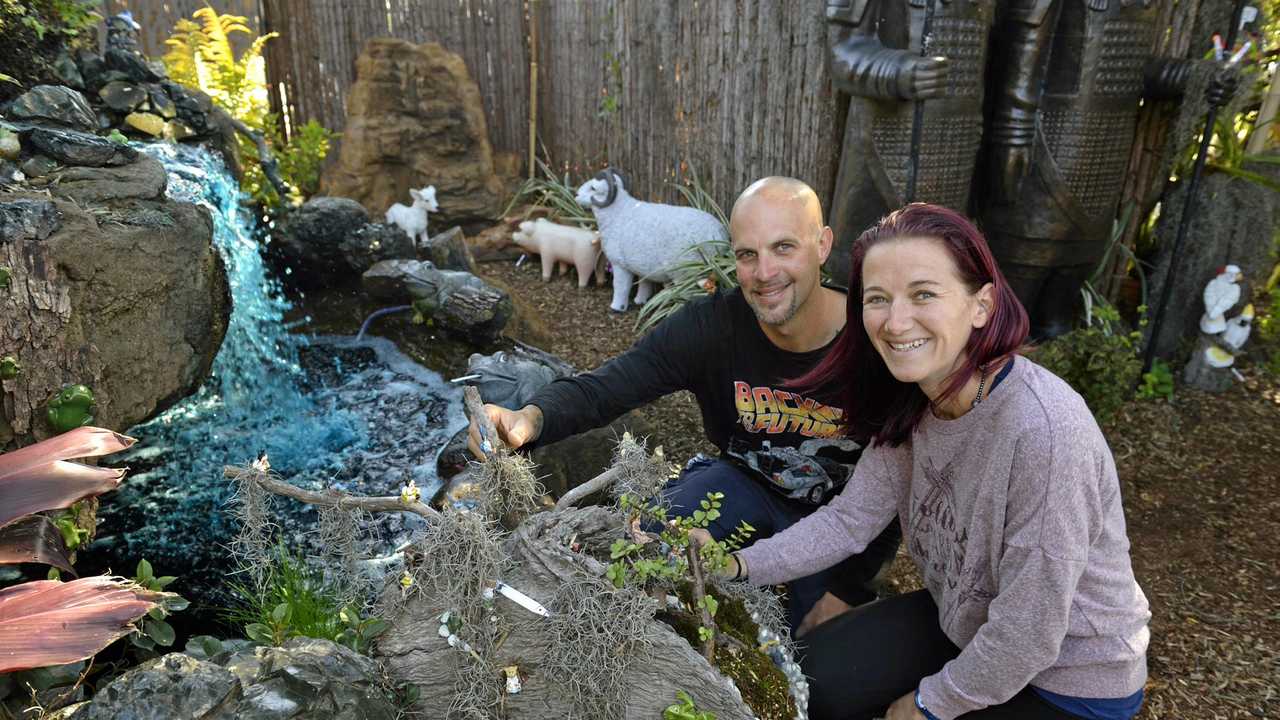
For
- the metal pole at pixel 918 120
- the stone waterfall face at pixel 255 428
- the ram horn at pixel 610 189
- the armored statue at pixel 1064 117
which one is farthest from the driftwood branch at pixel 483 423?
the ram horn at pixel 610 189

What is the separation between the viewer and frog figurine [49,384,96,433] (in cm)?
235

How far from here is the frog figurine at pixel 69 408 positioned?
92.6 inches

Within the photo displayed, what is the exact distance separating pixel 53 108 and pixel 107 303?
1117 millimetres

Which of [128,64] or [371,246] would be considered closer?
[128,64]

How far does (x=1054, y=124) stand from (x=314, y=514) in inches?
143

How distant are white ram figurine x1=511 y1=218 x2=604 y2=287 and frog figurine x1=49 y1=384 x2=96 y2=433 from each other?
372cm

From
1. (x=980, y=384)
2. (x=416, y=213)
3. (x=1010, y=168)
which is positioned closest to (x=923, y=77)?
(x=1010, y=168)

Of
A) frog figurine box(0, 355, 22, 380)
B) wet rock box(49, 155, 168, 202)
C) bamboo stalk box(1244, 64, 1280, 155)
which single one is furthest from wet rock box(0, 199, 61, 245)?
bamboo stalk box(1244, 64, 1280, 155)

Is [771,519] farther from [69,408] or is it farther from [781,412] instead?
[69,408]

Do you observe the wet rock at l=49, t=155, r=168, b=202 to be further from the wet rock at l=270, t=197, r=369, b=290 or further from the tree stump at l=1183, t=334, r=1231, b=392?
the tree stump at l=1183, t=334, r=1231, b=392

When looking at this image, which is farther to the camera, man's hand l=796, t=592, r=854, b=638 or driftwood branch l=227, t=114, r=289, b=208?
driftwood branch l=227, t=114, r=289, b=208

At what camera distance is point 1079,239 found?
4051mm

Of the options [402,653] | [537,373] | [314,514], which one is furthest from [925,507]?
[314,514]

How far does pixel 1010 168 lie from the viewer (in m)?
3.96
